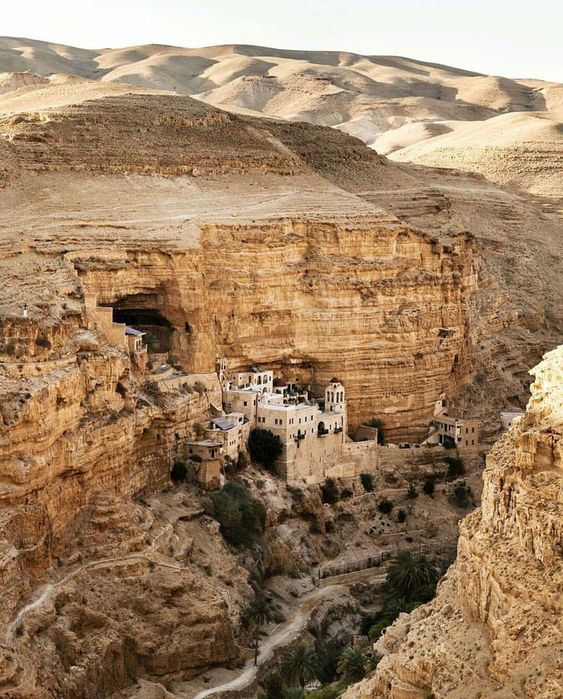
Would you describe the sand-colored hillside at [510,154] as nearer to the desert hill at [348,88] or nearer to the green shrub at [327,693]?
the desert hill at [348,88]

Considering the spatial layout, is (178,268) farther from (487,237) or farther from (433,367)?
(487,237)

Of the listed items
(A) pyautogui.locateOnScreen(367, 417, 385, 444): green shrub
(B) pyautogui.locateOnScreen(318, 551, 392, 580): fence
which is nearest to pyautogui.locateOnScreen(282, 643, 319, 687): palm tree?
(B) pyautogui.locateOnScreen(318, 551, 392, 580): fence

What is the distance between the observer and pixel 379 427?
187 feet

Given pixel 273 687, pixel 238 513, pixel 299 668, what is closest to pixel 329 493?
pixel 238 513

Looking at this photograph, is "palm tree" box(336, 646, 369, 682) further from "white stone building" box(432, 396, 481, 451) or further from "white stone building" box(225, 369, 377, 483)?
"white stone building" box(432, 396, 481, 451)

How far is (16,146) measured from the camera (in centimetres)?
5653

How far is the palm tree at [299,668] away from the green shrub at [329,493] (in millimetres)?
11768

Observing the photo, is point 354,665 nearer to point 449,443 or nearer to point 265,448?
point 265,448

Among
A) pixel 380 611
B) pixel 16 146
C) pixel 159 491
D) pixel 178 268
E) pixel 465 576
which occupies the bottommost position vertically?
A: pixel 380 611

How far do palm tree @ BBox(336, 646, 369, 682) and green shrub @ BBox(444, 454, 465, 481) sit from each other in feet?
60.2

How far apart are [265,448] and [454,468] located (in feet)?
28.4

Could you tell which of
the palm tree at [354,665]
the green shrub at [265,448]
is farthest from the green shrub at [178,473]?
the palm tree at [354,665]

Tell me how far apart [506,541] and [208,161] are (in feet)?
116

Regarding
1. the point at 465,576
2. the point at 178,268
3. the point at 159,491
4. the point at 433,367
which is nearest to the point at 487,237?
the point at 433,367
